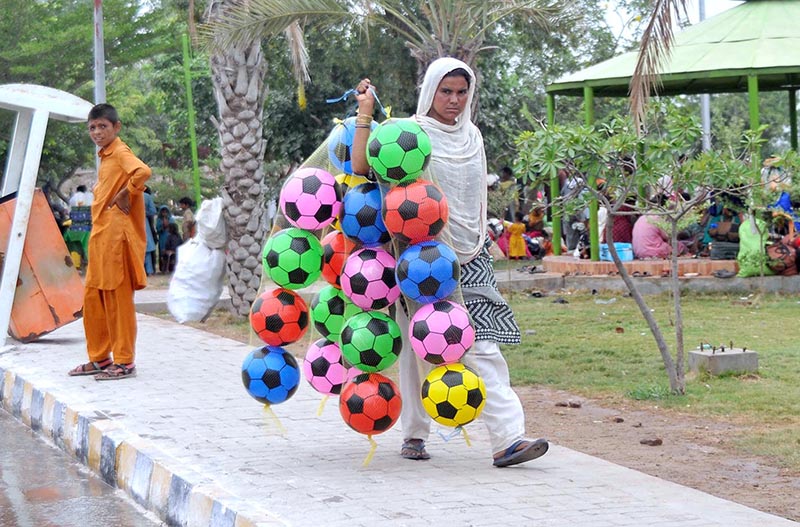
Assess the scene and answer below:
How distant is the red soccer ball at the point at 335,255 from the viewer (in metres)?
5.51

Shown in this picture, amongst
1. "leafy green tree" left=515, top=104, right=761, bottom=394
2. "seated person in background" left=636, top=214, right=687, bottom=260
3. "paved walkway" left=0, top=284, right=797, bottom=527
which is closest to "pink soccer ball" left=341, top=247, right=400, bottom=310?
"paved walkway" left=0, top=284, right=797, bottom=527

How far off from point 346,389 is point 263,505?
72 cm

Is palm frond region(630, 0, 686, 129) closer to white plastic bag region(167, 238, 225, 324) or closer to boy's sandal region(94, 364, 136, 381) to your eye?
boy's sandal region(94, 364, 136, 381)

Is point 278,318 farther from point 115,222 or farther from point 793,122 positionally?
point 793,122

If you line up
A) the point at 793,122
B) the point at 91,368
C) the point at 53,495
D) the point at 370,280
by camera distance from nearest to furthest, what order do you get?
the point at 370,280, the point at 53,495, the point at 91,368, the point at 793,122

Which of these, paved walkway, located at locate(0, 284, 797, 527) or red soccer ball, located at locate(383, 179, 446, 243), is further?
red soccer ball, located at locate(383, 179, 446, 243)

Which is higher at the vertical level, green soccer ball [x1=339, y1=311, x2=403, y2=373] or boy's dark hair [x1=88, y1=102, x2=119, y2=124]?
boy's dark hair [x1=88, y1=102, x2=119, y2=124]

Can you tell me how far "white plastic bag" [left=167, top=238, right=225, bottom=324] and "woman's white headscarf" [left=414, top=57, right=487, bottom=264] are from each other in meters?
7.05

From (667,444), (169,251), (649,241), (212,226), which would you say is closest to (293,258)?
(667,444)

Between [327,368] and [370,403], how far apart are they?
419mm

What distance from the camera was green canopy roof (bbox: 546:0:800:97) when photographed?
15398 millimetres

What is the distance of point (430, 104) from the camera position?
5422 millimetres

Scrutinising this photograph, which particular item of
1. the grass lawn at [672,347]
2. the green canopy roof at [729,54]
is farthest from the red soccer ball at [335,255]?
the green canopy roof at [729,54]

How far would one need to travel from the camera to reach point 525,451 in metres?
5.32
